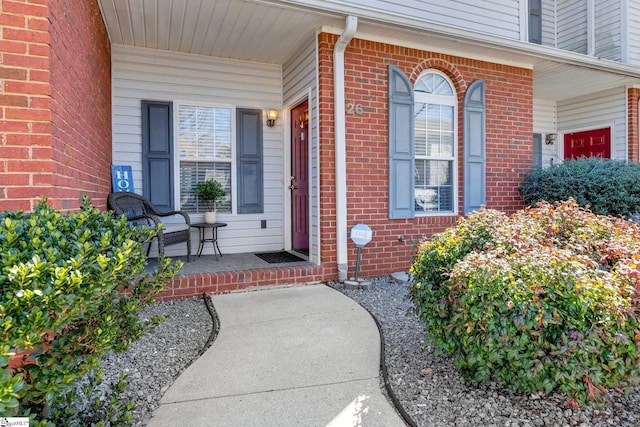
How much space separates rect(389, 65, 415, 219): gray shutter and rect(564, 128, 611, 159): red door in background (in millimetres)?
4016

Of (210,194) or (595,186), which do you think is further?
(595,186)

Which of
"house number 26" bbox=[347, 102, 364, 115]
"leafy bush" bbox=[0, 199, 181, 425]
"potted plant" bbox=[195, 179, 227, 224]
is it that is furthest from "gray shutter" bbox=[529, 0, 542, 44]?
"leafy bush" bbox=[0, 199, 181, 425]

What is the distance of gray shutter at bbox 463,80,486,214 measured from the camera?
17.4ft

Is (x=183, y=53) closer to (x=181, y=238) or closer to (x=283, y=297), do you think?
(x=181, y=238)

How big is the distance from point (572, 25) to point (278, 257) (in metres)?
6.66

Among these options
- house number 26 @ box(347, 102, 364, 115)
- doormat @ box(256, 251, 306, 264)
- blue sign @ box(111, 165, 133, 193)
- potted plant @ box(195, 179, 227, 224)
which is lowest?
doormat @ box(256, 251, 306, 264)

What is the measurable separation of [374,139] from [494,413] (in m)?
3.38

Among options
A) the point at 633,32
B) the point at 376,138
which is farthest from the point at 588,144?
the point at 376,138

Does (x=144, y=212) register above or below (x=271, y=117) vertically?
below

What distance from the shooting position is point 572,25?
22.9 feet

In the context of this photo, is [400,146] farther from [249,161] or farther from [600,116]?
[600,116]

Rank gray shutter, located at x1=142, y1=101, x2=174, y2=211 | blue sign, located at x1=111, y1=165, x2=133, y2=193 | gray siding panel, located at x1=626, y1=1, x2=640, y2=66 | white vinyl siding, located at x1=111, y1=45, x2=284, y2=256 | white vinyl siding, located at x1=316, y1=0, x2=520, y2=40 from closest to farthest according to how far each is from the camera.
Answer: white vinyl siding, located at x1=316, y1=0, x2=520, y2=40 < blue sign, located at x1=111, y1=165, x2=133, y2=193 < white vinyl siding, located at x1=111, y1=45, x2=284, y2=256 < gray shutter, located at x1=142, y1=101, x2=174, y2=211 < gray siding panel, located at x1=626, y1=1, x2=640, y2=66

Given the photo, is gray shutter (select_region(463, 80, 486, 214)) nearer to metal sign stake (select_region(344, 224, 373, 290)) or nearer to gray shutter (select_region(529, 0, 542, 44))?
metal sign stake (select_region(344, 224, 373, 290))

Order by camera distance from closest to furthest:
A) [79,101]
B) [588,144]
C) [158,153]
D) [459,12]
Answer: [79,101]
[459,12]
[158,153]
[588,144]
